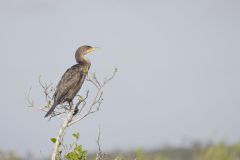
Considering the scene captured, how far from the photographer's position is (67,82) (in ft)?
46.4

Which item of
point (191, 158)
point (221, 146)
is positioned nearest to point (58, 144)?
point (221, 146)

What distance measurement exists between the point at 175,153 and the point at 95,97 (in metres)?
85.4

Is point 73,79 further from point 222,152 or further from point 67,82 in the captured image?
point 222,152

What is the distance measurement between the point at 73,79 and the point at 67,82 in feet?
0.66

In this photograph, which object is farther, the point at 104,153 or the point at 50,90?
the point at 50,90

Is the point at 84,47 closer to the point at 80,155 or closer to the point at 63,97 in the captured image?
the point at 63,97

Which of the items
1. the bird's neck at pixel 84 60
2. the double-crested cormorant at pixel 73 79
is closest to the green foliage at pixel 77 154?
the double-crested cormorant at pixel 73 79

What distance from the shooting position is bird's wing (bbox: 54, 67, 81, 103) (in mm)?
13766

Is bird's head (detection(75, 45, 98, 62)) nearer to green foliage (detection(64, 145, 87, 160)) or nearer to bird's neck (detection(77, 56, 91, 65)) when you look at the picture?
bird's neck (detection(77, 56, 91, 65))

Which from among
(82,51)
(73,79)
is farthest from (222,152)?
(73,79)

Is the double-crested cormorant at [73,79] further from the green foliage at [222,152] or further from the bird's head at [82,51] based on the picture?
the green foliage at [222,152]

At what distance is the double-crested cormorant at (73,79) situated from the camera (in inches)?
542

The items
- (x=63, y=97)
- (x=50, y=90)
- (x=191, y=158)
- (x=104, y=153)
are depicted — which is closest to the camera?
(x=104, y=153)

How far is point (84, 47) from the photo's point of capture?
15055 mm
